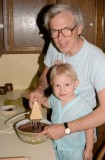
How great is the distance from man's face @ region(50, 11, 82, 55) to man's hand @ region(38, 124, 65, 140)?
Result: 0.43m

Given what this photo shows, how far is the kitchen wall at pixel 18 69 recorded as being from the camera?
96.3 inches

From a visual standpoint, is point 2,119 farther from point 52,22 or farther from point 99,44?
point 99,44

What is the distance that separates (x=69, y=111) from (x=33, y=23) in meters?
1.02

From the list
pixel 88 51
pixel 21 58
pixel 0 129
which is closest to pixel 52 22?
pixel 88 51

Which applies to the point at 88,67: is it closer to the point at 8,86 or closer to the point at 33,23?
the point at 33,23

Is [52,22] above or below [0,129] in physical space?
above

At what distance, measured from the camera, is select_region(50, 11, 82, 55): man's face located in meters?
1.36

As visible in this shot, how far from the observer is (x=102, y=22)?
83.7 inches

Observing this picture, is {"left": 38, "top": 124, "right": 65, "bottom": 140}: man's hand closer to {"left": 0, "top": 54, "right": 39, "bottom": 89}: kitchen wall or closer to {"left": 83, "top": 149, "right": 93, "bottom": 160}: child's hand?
{"left": 83, "top": 149, "right": 93, "bottom": 160}: child's hand

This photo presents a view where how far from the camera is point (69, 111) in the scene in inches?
55.3

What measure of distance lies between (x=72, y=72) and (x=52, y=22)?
0.94ft

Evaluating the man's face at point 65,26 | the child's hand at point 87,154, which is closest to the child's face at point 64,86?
the man's face at point 65,26

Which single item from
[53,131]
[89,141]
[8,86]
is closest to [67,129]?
[53,131]

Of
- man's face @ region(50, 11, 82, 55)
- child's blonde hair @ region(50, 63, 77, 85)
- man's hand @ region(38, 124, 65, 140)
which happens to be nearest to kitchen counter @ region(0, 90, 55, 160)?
man's hand @ region(38, 124, 65, 140)
